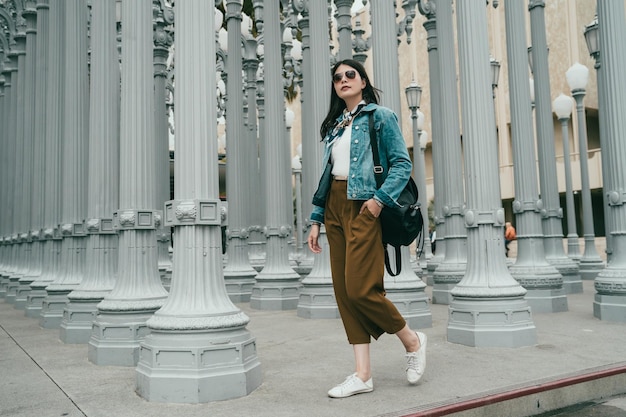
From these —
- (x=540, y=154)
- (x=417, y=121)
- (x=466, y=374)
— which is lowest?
(x=466, y=374)

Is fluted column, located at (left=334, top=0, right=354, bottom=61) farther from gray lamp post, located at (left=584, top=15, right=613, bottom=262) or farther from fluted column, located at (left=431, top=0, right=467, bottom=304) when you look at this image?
gray lamp post, located at (left=584, top=15, right=613, bottom=262)

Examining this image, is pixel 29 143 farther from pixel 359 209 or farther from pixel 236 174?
pixel 359 209

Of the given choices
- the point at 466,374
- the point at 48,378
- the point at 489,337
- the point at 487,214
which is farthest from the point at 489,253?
the point at 48,378

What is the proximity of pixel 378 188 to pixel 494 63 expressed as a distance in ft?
39.3

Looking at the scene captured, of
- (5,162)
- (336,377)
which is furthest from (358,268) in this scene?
(5,162)

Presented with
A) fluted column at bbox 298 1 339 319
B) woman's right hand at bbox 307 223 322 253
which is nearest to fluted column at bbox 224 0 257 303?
fluted column at bbox 298 1 339 319

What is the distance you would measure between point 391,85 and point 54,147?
6.20m

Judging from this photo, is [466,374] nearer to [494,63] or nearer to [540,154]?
[540,154]

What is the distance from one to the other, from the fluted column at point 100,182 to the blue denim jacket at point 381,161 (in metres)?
3.80

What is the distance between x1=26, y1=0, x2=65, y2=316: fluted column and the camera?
33.9ft

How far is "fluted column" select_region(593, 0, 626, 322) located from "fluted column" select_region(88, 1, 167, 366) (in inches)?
252

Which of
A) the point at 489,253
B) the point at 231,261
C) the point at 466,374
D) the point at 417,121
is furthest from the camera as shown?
the point at 417,121

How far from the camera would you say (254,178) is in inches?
650

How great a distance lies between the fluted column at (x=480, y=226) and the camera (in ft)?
21.7
